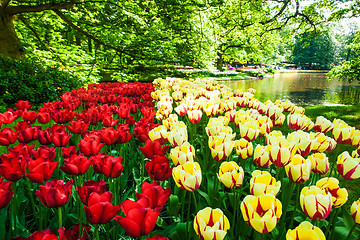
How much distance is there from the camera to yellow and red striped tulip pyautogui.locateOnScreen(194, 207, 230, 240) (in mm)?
898

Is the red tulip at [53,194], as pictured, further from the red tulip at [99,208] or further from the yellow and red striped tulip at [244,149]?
the yellow and red striped tulip at [244,149]

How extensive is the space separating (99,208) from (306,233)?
0.78 meters

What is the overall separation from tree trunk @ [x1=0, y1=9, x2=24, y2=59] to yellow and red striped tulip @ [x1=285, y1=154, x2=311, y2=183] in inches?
346

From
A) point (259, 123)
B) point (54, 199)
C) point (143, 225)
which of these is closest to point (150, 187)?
point (143, 225)

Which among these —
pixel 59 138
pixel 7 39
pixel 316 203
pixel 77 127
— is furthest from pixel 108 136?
pixel 7 39

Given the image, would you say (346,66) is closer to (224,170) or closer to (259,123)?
(259,123)

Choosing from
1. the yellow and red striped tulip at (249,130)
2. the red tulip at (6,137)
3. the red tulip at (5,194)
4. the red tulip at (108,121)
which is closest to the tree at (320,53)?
the yellow and red striped tulip at (249,130)

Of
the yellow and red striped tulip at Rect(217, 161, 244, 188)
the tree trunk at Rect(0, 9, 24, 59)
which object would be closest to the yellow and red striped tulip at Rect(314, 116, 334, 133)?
the yellow and red striped tulip at Rect(217, 161, 244, 188)

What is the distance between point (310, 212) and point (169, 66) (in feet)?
27.1

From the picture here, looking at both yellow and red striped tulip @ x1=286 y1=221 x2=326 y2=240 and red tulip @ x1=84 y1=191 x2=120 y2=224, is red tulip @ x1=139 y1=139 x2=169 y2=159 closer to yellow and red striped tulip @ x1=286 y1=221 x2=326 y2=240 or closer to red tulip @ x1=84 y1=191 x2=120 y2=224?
red tulip @ x1=84 y1=191 x2=120 y2=224

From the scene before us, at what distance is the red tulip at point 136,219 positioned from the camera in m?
0.87

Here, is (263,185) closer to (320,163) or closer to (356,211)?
(356,211)

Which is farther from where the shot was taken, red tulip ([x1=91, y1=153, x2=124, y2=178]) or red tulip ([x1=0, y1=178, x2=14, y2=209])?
red tulip ([x1=91, y1=153, x2=124, y2=178])

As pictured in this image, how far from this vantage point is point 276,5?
13742 mm
